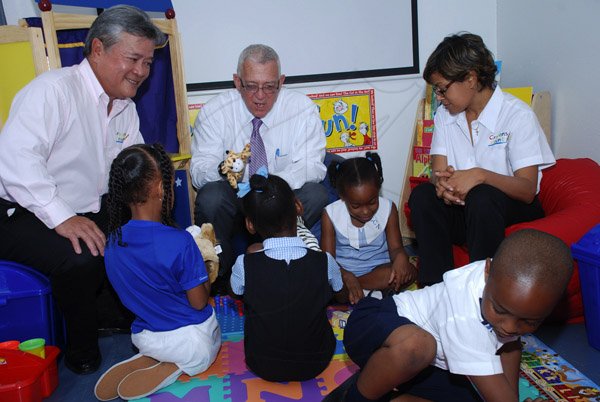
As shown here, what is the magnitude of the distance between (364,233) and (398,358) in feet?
3.61

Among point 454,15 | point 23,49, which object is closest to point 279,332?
point 23,49

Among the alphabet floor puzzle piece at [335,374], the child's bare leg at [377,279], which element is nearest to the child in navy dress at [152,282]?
the alphabet floor puzzle piece at [335,374]

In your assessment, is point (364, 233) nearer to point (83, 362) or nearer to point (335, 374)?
point (335, 374)

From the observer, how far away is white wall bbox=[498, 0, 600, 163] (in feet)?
8.15

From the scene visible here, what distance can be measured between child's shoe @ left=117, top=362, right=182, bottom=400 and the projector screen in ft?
6.36

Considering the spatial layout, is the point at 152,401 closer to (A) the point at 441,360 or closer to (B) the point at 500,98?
(A) the point at 441,360

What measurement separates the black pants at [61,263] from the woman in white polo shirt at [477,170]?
4.11 ft

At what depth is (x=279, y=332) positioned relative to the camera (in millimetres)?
1714

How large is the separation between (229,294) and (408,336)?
1.34m

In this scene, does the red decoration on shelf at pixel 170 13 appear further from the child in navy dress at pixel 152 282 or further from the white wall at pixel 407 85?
the child in navy dress at pixel 152 282

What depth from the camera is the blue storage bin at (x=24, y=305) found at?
6.26ft

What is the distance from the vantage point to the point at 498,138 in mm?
2164

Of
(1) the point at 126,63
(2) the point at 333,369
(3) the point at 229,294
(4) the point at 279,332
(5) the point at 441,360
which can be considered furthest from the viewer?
(3) the point at 229,294

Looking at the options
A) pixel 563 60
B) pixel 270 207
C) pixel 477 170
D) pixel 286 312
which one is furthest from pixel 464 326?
pixel 563 60
